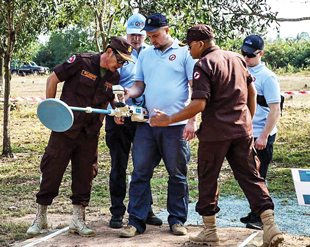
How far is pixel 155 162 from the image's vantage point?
5219 mm

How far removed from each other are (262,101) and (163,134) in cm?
116

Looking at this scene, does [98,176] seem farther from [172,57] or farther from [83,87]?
[172,57]

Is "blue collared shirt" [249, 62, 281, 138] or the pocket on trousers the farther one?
"blue collared shirt" [249, 62, 281, 138]

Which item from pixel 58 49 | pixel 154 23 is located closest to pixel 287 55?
pixel 58 49

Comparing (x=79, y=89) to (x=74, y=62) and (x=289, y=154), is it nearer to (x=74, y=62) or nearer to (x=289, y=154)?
(x=74, y=62)

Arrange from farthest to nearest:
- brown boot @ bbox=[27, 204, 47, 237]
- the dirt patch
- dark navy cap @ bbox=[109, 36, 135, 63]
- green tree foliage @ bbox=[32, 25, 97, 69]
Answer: green tree foliage @ bbox=[32, 25, 97, 69]
brown boot @ bbox=[27, 204, 47, 237]
dark navy cap @ bbox=[109, 36, 135, 63]
the dirt patch

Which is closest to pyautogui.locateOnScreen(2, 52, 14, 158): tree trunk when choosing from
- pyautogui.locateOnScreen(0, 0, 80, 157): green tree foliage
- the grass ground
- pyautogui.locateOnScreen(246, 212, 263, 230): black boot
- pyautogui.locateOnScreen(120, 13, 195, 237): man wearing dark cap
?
pyautogui.locateOnScreen(0, 0, 80, 157): green tree foliage

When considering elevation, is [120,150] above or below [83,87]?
below

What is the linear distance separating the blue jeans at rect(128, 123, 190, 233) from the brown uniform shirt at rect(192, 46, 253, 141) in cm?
59

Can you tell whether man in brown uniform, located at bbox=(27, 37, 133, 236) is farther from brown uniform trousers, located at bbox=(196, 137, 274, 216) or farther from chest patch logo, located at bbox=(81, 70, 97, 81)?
brown uniform trousers, located at bbox=(196, 137, 274, 216)

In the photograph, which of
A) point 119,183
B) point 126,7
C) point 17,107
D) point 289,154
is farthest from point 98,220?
point 17,107

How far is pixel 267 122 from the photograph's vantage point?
5.21 meters

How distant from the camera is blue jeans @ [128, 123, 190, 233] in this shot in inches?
199

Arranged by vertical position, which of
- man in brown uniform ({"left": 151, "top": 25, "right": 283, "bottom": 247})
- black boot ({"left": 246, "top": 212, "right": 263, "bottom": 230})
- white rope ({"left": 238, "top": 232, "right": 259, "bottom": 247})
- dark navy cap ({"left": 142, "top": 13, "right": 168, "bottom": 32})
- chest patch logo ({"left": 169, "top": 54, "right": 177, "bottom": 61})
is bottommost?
black boot ({"left": 246, "top": 212, "right": 263, "bottom": 230})
